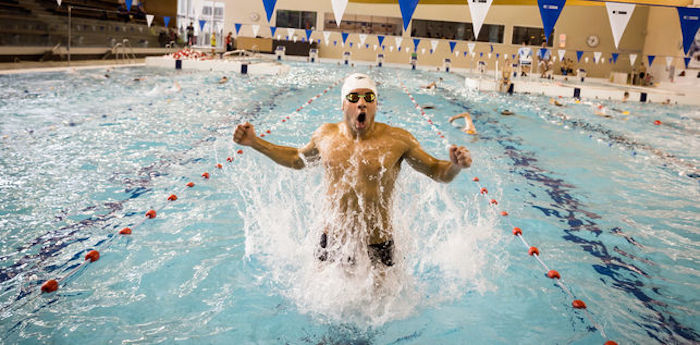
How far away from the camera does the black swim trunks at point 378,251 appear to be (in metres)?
2.47

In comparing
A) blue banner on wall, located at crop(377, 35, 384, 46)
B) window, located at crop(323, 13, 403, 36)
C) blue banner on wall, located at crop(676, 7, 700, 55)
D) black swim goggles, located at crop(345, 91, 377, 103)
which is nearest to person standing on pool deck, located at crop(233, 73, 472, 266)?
black swim goggles, located at crop(345, 91, 377, 103)

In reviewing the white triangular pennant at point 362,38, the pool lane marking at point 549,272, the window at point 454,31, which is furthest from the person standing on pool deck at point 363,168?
the window at point 454,31

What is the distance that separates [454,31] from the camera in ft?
96.6

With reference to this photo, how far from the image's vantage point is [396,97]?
531 inches

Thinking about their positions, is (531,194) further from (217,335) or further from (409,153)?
(217,335)

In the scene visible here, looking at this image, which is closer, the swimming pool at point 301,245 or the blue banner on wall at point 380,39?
the swimming pool at point 301,245

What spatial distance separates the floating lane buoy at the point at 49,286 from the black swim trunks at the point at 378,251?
1.51m

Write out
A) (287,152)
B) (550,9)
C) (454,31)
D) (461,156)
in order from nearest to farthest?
(461,156) → (287,152) → (550,9) → (454,31)

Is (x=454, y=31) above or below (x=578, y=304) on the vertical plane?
above

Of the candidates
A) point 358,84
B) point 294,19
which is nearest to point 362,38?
point 294,19

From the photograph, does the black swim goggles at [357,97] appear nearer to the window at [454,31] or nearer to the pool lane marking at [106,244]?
the pool lane marking at [106,244]

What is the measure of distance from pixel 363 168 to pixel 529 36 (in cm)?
2955

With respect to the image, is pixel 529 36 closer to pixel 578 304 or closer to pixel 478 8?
pixel 478 8

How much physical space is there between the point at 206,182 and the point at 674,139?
8671mm
